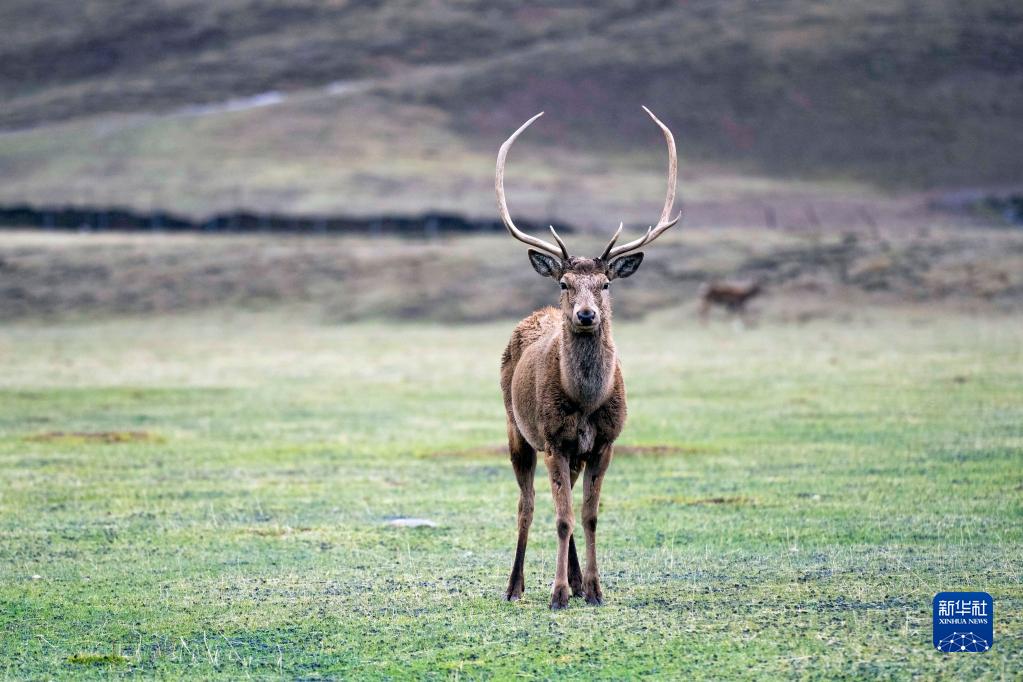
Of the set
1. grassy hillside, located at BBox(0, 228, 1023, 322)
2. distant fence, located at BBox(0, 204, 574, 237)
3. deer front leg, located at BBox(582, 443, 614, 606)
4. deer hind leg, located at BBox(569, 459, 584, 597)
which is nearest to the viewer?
deer front leg, located at BBox(582, 443, 614, 606)

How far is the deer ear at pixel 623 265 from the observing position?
10386 mm

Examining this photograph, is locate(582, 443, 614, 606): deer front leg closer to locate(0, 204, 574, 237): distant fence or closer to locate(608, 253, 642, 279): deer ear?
locate(608, 253, 642, 279): deer ear

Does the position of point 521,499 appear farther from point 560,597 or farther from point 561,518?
point 560,597

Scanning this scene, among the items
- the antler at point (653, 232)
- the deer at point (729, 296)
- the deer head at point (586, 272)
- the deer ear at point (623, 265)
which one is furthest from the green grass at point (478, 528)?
the deer at point (729, 296)

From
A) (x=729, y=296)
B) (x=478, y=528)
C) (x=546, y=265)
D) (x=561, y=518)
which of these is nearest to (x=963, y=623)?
(x=561, y=518)

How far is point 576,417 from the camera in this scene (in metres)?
10.1

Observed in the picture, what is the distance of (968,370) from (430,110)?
64.0 m

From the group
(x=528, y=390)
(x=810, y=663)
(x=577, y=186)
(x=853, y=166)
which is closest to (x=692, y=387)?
(x=528, y=390)

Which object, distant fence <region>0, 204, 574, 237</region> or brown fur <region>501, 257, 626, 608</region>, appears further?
distant fence <region>0, 204, 574, 237</region>

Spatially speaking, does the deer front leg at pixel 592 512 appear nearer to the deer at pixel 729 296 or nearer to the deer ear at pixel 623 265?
the deer ear at pixel 623 265

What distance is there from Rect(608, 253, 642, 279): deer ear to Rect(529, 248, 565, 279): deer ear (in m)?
0.35

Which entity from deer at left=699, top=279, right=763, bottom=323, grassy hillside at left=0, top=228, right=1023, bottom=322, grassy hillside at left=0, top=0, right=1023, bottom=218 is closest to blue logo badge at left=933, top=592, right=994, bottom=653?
deer at left=699, top=279, right=763, bottom=323

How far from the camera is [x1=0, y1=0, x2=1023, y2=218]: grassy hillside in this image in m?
73.6

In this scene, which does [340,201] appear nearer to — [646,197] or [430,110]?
[646,197]
